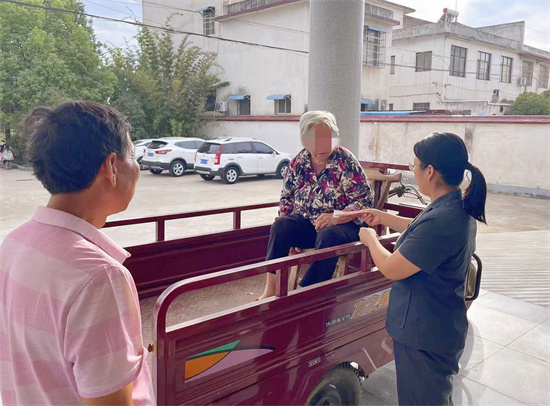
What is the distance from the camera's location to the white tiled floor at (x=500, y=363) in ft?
10.2

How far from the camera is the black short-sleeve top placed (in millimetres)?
1900

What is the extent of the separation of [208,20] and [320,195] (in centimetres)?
2448

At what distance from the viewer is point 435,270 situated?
6.46 feet

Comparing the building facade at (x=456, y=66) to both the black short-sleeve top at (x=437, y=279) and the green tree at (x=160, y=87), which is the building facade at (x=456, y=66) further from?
the black short-sleeve top at (x=437, y=279)

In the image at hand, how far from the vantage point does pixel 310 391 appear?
2229 mm

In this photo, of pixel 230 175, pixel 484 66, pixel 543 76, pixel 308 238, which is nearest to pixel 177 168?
pixel 230 175

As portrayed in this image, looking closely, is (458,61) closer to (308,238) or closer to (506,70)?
(506,70)

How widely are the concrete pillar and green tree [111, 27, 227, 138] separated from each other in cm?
1785

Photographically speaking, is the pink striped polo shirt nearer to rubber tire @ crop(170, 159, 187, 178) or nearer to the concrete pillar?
the concrete pillar

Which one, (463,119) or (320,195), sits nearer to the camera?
(320,195)

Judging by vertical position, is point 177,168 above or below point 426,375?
below

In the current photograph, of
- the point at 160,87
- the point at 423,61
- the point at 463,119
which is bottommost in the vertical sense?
the point at 463,119

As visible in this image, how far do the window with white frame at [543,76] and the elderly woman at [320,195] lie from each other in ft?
111

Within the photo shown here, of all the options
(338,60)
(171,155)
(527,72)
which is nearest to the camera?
(338,60)
